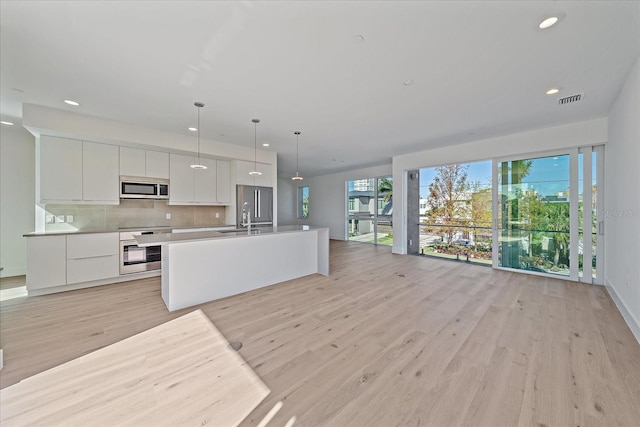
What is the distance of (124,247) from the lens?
4.23 m

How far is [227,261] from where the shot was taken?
137 inches

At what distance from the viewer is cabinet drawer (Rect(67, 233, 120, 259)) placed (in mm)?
3777

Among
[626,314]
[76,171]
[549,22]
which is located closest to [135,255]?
[76,171]

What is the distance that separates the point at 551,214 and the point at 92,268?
8.19 metres

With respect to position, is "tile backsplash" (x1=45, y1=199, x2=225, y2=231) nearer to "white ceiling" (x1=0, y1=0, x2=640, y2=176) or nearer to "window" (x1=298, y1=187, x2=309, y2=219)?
"white ceiling" (x1=0, y1=0, x2=640, y2=176)

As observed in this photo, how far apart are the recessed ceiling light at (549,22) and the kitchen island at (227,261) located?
12.1 feet

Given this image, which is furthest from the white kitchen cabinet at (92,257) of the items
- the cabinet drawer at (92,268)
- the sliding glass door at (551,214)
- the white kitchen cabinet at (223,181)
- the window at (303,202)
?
the window at (303,202)

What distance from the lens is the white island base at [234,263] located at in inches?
122

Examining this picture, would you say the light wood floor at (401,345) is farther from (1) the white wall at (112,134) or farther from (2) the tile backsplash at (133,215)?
(1) the white wall at (112,134)

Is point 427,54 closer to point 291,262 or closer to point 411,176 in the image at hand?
point 291,262

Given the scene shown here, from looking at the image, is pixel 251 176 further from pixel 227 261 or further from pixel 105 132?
pixel 227 261

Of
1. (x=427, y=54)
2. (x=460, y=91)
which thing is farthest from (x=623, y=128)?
(x=427, y=54)

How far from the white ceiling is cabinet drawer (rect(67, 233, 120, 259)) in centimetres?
201

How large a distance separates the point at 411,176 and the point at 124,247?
684 centimetres
